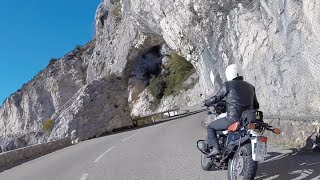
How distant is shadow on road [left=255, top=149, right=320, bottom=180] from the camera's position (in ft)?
20.4

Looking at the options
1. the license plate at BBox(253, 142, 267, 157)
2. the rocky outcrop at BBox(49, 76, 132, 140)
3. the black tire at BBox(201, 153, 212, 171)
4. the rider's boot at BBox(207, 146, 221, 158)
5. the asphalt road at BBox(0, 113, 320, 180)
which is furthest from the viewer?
the rocky outcrop at BBox(49, 76, 132, 140)

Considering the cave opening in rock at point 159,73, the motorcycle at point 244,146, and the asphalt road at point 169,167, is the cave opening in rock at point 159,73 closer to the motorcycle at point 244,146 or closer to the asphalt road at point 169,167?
the asphalt road at point 169,167

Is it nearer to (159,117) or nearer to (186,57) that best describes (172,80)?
(159,117)

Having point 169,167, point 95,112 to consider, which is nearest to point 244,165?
point 169,167

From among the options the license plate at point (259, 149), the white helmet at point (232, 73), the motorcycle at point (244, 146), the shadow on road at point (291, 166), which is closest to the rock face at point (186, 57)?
the white helmet at point (232, 73)

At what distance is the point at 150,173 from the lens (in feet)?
26.5

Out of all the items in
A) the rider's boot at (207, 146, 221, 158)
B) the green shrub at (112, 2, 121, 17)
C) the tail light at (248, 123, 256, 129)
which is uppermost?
the green shrub at (112, 2, 121, 17)

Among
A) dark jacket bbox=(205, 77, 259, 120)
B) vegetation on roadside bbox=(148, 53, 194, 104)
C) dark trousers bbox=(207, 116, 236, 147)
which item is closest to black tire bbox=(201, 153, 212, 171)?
dark trousers bbox=(207, 116, 236, 147)

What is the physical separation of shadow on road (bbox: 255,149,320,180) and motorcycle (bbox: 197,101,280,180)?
0.76 m

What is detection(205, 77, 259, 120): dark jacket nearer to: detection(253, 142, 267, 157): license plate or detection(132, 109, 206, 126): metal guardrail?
detection(253, 142, 267, 157): license plate

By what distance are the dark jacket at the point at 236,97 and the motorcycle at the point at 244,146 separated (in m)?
0.25

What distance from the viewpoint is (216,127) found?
257 inches

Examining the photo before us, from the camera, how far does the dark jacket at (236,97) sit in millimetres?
6251

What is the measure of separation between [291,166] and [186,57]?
2340 centimetres
